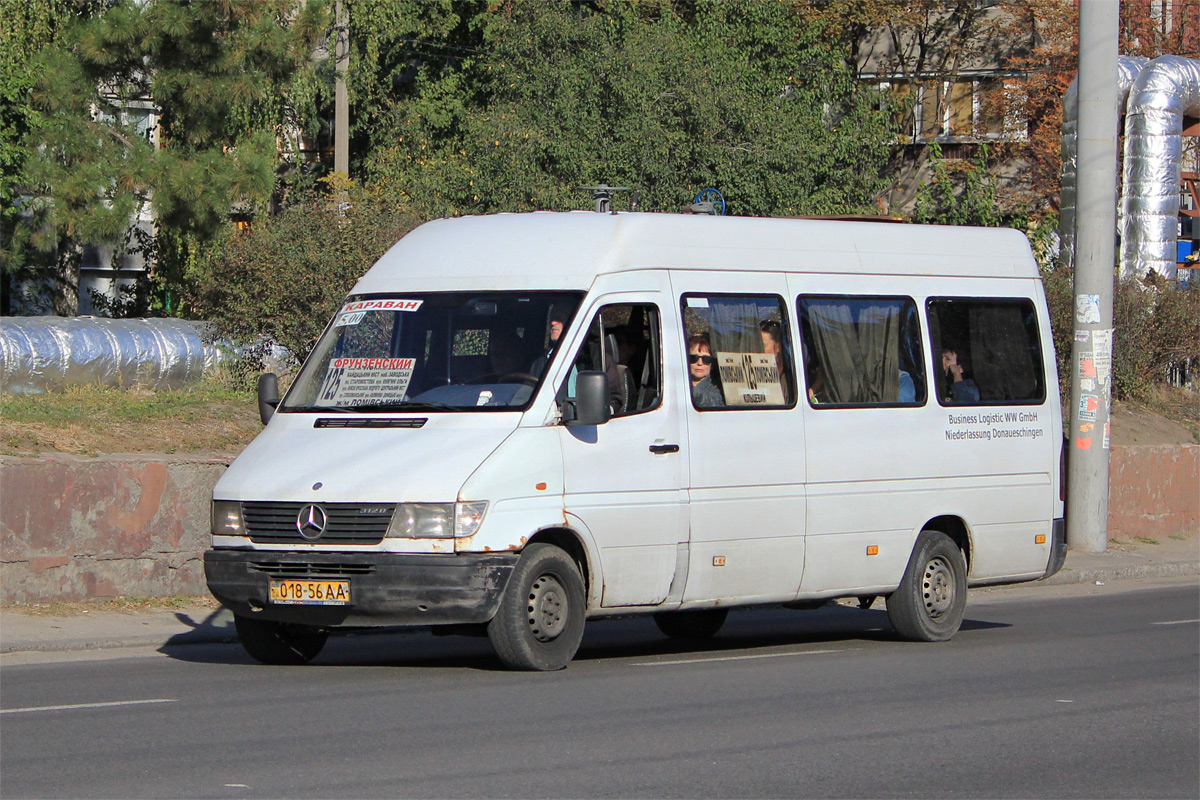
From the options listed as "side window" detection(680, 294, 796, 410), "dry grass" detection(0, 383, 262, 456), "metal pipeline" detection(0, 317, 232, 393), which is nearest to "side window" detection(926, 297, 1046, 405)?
"side window" detection(680, 294, 796, 410)

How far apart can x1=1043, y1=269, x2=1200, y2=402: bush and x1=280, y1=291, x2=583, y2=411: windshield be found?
15.5 m

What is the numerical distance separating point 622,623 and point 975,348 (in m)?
3.69

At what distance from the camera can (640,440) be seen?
1016 cm

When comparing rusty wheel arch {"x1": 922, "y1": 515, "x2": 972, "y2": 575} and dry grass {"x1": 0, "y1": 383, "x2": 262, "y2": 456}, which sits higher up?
dry grass {"x1": 0, "y1": 383, "x2": 262, "y2": 456}

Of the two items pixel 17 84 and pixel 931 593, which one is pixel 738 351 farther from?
pixel 17 84

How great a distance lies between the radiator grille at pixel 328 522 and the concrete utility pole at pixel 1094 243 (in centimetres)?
1174

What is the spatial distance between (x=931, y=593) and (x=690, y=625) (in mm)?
1824

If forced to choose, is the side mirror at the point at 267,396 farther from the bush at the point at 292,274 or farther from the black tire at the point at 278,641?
the bush at the point at 292,274

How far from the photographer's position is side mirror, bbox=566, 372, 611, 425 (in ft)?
31.3

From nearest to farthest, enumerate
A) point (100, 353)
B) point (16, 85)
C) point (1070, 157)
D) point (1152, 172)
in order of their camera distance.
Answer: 1. point (100, 353)
2. point (1070, 157)
3. point (1152, 172)
4. point (16, 85)

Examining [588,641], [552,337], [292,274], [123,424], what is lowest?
[588,641]

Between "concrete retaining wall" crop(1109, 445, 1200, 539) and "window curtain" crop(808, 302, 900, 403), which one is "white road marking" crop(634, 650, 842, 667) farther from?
"concrete retaining wall" crop(1109, 445, 1200, 539)

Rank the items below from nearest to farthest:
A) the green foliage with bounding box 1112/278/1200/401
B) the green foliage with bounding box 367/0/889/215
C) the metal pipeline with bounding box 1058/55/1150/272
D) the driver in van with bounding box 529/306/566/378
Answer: the driver in van with bounding box 529/306/566/378
the metal pipeline with bounding box 1058/55/1150/272
the green foliage with bounding box 1112/278/1200/401
the green foliage with bounding box 367/0/889/215

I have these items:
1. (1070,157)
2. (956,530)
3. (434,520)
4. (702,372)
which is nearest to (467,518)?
(434,520)
